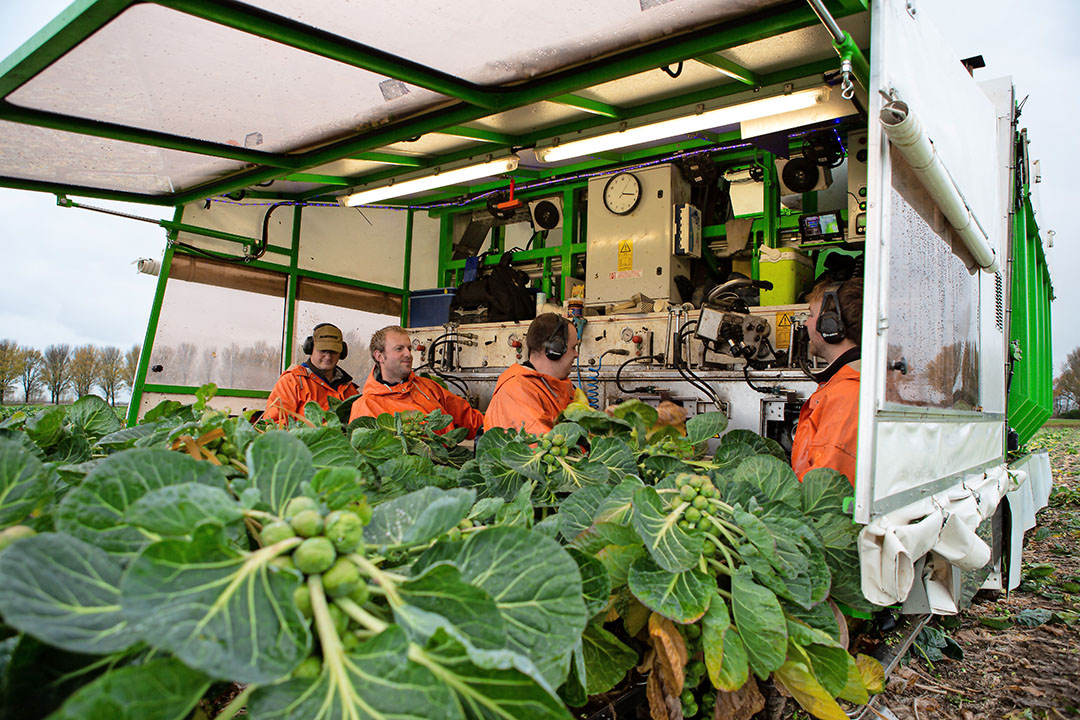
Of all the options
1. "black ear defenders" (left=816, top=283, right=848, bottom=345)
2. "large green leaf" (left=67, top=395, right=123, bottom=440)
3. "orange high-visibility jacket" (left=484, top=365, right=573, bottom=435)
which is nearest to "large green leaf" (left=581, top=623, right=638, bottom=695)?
"large green leaf" (left=67, top=395, right=123, bottom=440)

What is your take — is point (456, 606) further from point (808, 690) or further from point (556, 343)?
point (556, 343)

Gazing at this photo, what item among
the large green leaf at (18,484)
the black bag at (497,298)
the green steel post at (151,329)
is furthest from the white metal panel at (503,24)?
the green steel post at (151,329)

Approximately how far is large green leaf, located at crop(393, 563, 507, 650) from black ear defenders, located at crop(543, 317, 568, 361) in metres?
3.06

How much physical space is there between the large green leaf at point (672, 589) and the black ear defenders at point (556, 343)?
8.55 ft

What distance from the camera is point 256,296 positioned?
5.44 meters

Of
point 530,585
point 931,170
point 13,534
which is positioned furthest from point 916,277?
point 13,534

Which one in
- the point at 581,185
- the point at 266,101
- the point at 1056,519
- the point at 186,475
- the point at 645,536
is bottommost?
the point at 1056,519

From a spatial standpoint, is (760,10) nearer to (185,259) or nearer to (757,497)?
(757,497)

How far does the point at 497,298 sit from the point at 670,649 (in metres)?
4.43

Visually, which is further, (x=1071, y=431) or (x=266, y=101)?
(x=1071, y=431)

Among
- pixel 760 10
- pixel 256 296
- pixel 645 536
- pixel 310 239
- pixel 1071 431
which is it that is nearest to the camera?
pixel 645 536

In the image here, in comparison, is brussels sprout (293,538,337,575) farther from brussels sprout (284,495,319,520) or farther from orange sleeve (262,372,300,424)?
orange sleeve (262,372,300,424)

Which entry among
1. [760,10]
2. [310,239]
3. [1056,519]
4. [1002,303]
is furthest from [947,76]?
[1056,519]

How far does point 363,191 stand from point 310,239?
143 centimetres
